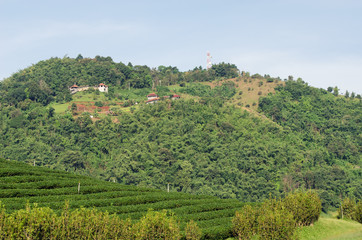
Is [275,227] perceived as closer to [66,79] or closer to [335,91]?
[66,79]

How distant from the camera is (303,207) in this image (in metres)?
45.7

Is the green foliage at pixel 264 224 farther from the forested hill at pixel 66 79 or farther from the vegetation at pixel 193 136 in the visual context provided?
the forested hill at pixel 66 79

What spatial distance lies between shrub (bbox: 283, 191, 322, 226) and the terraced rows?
23.4ft

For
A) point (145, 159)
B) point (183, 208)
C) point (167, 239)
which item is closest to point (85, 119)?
point (145, 159)

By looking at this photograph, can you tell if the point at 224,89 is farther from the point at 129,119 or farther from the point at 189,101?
the point at 129,119

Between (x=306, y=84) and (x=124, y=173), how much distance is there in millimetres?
104197

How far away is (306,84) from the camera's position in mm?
184250

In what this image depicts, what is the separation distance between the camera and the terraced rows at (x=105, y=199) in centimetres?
4300

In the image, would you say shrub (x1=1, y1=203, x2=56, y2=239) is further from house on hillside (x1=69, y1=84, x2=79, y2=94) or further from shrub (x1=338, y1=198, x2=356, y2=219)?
house on hillside (x1=69, y1=84, x2=79, y2=94)

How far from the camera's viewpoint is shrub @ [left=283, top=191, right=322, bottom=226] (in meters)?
45.2

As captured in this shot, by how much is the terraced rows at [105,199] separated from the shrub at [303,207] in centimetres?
714

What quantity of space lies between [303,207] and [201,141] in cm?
8983

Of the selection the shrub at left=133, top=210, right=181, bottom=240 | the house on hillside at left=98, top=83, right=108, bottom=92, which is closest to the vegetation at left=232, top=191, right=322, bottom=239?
the shrub at left=133, top=210, right=181, bottom=240

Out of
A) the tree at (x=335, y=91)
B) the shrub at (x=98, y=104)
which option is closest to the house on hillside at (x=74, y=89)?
the shrub at (x=98, y=104)
